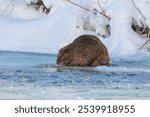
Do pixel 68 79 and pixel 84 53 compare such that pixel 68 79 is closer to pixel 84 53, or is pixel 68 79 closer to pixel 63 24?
pixel 84 53

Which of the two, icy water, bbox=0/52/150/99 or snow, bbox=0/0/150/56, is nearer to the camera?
icy water, bbox=0/52/150/99

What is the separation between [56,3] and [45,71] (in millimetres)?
586

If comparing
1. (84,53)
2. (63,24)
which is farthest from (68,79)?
(63,24)

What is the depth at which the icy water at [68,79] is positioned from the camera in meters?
5.21

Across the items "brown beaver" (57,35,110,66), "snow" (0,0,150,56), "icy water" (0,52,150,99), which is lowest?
"icy water" (0,52,150,99)

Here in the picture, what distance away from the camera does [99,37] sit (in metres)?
5.55

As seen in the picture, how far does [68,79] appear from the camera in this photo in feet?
17.4

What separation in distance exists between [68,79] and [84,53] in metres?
0.33

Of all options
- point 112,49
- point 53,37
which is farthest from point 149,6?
point 53,37

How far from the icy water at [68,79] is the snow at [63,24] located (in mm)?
102

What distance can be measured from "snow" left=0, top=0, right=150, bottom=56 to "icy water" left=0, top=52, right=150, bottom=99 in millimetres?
102

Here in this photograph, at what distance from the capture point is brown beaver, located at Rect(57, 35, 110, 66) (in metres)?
5.46

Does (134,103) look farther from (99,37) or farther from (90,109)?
(99,37)

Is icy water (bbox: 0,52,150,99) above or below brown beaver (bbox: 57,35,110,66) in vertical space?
below
